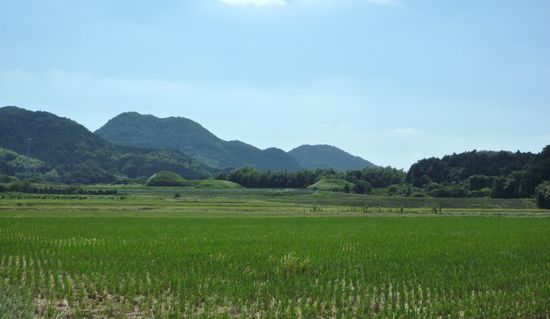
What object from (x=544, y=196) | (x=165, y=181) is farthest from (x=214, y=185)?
(x=544, y=196)

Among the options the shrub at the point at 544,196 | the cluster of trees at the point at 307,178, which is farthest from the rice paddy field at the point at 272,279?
the cluster of trees at the point at 307,178

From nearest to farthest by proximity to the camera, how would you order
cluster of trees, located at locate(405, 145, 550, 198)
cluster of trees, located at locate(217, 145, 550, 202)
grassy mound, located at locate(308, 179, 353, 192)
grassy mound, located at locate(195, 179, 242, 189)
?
cluster of trees, located at locate(405, 145, 550, 198) < cluster of trees, located at locate(217, 145, 550, 202) < grassy mound, located at locate(308, 179, 353, 192) < grassy mound, located at locate(195, 179, 242, 189)

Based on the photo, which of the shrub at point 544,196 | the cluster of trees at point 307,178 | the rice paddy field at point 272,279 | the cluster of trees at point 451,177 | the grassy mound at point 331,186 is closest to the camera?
the rice paddy field at point 272,279

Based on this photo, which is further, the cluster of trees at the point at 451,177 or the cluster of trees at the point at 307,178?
the cluster of trees at the point at 307,178

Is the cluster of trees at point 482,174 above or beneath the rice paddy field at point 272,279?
above

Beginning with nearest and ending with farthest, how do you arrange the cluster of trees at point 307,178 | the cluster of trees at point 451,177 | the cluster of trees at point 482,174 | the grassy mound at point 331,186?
1. the cluster of trees at point 482,174
2. the cluster of trees at point 451,177
3. the grassy mound at point 331,186
4. the cluster of trees at point 307,178

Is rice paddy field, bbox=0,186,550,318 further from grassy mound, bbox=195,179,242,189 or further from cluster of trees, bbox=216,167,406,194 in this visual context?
cluster of trees, bbox=216,167,406,194

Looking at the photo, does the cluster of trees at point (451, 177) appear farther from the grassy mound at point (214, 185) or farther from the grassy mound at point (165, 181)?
the grassy mound at point (165, 181)

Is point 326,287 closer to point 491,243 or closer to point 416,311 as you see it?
point 416,311

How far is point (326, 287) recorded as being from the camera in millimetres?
14219

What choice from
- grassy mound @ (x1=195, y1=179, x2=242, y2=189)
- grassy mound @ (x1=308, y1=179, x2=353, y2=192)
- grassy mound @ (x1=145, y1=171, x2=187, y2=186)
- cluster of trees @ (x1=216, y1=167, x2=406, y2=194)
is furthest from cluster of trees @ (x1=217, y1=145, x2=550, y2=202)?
grassy mound @ (x1=145, y1=171, x2=187, y2=186)

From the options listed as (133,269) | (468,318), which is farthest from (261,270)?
(468,318)

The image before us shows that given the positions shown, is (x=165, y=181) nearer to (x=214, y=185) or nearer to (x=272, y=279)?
(x=214, y=185)

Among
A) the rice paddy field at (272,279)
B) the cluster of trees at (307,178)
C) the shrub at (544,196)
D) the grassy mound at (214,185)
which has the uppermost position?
the cluster of trees at (307,178)
